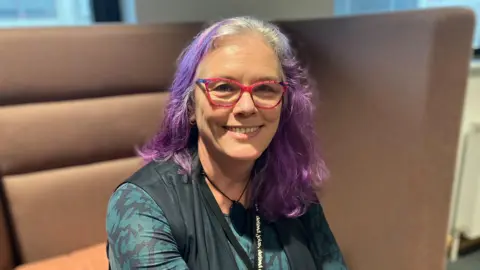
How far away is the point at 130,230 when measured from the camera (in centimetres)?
87

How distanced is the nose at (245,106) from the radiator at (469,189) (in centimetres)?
129

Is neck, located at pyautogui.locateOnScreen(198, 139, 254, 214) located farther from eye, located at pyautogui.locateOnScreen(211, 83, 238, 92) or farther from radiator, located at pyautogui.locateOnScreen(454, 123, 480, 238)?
radiator, located at pyautogui.locateOnScreen(454, 123, 480, 238)

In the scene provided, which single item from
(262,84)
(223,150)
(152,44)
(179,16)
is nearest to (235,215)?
(223,150)

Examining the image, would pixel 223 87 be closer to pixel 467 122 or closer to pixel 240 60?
pixel 240 60

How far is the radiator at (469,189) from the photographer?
191 centimetres

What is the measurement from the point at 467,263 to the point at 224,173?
148 centimetres

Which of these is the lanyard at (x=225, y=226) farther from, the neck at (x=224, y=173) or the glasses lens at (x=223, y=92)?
the glasses lens at (x=223, y=92)

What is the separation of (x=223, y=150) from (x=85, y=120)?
59 centimetres

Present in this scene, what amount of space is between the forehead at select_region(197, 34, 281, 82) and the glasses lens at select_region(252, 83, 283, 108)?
2 cm

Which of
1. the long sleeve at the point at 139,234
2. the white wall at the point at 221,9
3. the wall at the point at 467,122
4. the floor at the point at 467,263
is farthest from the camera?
the floor at the point at 467,263

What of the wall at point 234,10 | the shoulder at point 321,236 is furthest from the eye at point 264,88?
the wall at point 234,10

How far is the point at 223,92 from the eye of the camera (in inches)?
35.9

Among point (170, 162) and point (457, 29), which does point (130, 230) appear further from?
point (457, 29)

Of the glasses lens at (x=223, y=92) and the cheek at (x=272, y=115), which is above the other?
the glasses lens at (x=223, y=92)
